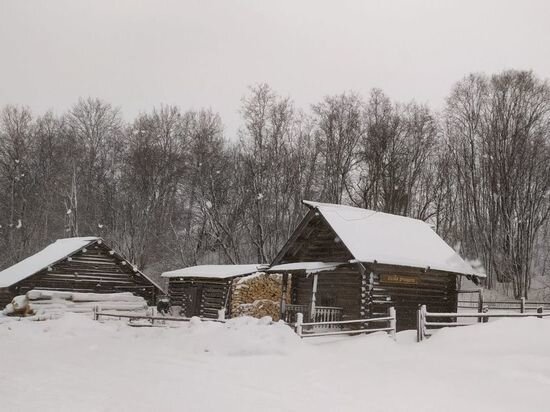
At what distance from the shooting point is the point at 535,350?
1328cm

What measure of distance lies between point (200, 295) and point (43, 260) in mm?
8594

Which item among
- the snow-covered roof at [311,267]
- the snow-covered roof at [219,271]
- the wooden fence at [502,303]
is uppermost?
the snow-covered roof at [311,267]

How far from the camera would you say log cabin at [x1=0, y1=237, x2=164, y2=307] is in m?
27.8

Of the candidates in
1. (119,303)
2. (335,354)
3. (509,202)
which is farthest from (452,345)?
(509,202)

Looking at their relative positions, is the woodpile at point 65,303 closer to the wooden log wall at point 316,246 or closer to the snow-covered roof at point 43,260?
the snow-covered roof at point 43,260

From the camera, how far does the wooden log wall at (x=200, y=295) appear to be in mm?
29719

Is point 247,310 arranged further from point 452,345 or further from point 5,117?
point 5,117

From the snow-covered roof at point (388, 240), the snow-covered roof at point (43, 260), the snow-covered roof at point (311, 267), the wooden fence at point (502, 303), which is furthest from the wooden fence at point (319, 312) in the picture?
the snow-covered roof at point (43, 260)

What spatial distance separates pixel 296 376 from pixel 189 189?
38008 millimetres

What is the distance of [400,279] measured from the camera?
2264 centimetres

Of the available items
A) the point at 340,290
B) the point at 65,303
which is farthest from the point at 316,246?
the point at 65,303

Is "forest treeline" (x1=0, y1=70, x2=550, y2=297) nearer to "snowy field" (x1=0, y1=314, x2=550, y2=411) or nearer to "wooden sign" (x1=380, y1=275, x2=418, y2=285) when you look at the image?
"wooden sign" (x1=380, y1=275, x2=418, y2=285)

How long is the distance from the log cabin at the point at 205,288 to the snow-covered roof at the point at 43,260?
5624 millimetres

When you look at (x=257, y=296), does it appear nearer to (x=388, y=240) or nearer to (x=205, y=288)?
(x=205, y=288)
